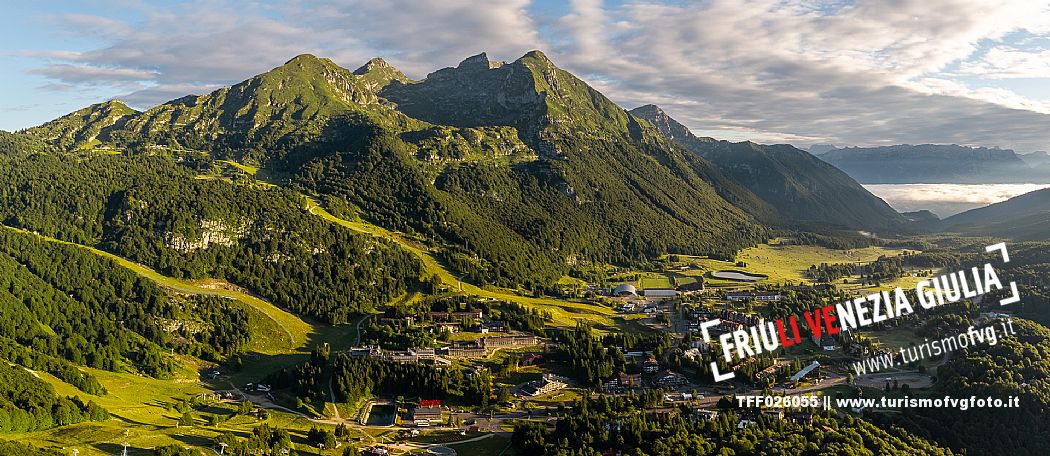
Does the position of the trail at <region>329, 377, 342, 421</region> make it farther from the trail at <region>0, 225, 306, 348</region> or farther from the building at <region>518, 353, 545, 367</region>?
the trail at <region>0, 225, 306, 348</region>

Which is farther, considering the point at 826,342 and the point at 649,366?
the point at 826,342

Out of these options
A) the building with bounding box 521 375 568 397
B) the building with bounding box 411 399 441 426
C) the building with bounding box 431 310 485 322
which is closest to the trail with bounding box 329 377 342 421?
the building with bounding box 411 399 441 426

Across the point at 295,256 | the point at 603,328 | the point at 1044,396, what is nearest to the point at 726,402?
the point at 1044,396

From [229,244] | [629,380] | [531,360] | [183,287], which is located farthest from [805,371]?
[229,244]

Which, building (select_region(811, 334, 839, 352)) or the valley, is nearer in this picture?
the valley

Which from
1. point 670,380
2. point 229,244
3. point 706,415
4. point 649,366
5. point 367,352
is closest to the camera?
point 706,415

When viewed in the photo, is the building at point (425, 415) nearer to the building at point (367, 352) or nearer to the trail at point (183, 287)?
the building at point (367, 352)

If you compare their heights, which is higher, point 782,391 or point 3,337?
point 3,337

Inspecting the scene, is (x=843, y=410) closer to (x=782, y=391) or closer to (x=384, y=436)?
(x=782, y=391)

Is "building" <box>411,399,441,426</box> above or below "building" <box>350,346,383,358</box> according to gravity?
below

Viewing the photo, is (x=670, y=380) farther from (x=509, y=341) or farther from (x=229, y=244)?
(x=229, y=244)

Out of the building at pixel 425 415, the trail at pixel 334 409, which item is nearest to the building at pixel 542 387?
the building at pixel 425 415
